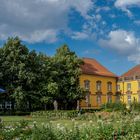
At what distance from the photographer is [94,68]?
65.2 metres

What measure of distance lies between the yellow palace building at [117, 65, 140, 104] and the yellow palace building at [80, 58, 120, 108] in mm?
1251

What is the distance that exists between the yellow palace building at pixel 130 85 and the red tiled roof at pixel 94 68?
2.22 meters

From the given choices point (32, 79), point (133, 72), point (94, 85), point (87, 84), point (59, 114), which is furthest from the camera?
point (133, 72)

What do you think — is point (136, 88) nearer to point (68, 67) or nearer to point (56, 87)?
point (68, 67)

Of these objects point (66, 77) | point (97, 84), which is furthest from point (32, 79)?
point (97, 84)

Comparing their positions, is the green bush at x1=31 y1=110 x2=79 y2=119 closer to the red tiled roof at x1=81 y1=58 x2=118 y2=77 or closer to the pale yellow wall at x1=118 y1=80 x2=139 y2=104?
the red tiled roof at x1=81 y1=58 x2=118 y2=77

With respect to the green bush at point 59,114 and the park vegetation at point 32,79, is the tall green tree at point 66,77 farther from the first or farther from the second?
the green bush at point 59,114

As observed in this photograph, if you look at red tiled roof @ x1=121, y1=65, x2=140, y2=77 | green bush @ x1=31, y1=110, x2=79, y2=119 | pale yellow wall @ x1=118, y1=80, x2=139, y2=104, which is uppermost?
red tiled roof @ x1=121, y1=65, x2=140, y2=77

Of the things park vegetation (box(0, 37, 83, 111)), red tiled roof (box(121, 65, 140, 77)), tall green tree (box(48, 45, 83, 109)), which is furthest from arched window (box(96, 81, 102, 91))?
park vegetation (box(0, 37, 83, 111))

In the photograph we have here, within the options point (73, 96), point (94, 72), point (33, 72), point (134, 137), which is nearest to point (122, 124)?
point (134, 137)

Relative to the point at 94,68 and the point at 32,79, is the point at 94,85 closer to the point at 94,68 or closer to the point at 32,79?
the point at 94,68

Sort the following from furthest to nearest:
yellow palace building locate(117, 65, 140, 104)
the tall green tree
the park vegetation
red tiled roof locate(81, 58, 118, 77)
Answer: yellow palace building locate(117, 65, 140, 104)
red tiled roof locate(81, 58, 118, 77)
the tall green tree
the park vegetation

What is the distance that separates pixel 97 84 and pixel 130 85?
572cm

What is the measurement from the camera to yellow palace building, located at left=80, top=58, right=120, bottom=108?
62.1 m
